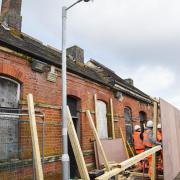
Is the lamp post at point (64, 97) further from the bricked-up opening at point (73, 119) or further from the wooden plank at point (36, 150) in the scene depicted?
the bricked-up opening at point (73, 119)

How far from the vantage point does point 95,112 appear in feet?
35.4

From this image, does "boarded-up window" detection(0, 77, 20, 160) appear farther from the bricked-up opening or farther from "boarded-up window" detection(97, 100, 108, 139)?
"boarded-up window" detection(97, 100, 108, 139)

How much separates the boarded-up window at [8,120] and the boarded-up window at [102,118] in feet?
15.6

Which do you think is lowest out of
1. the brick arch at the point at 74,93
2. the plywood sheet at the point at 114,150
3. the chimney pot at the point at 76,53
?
the plywood sheet at the point at 114,150

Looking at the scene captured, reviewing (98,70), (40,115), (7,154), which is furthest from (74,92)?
(98,70)

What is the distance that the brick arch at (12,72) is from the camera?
7.03 meters

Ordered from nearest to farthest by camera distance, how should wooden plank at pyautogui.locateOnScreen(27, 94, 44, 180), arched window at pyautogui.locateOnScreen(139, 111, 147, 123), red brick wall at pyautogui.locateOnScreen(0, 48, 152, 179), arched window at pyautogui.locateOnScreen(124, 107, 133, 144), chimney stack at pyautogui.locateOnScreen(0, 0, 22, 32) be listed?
wooden plank at pyautogui.locateOnScreen(27, 94, 44, 180) < red brick wall at pyautogui.locateOnScreen(0, 48, 152, 179) < chimney stack at pyautogui.locateOnScreen(0, 0, 22, 32) < arched window at pyautogui.locateOnScreen(124, 107, 133, 144) < arched window at pyautogui.locateOnScreen(139, 111, 147, 123)

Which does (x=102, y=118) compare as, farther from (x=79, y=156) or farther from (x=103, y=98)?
(x=79, y=156)

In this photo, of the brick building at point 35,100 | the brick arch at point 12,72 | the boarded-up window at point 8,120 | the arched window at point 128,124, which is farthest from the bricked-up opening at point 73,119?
the arched window at point 128,124

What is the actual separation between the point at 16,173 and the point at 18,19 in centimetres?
602

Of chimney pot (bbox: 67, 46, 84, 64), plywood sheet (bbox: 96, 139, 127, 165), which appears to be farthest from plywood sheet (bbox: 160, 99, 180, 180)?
chimney pot (bbox: 67, 46, 84, 64)

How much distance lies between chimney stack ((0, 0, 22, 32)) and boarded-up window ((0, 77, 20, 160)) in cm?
354

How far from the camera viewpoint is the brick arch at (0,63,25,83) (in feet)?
23.1

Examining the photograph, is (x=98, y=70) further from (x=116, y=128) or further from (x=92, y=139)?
(x=92, y=139)
